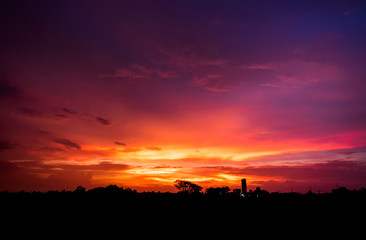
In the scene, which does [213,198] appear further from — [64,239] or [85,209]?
[64,239]

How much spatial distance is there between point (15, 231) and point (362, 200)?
129 feet

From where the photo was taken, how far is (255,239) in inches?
878

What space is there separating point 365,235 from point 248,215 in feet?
36.4

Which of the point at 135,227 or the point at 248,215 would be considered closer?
the point at 135,227

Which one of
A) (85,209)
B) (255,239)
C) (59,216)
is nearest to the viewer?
(255,239)

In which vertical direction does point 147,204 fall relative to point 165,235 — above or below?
above

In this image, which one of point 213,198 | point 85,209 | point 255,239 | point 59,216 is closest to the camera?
point 255,239

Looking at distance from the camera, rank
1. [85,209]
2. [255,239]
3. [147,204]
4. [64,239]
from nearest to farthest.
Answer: [64,239]
[255,239]
[85,209]
[147,204]

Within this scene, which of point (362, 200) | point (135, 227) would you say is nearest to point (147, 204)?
point (135, 227)

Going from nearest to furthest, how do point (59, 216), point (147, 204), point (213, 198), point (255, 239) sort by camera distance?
point (255, 239)
point (59, 216)
point (147, 204)
point (213, 198)

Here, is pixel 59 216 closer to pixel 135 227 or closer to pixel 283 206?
pixel 135 227

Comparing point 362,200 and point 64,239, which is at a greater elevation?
point 362,200

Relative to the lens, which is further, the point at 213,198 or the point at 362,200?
the point at 213,198

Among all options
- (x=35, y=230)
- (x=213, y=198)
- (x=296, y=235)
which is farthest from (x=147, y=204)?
(x=296, y=235)
